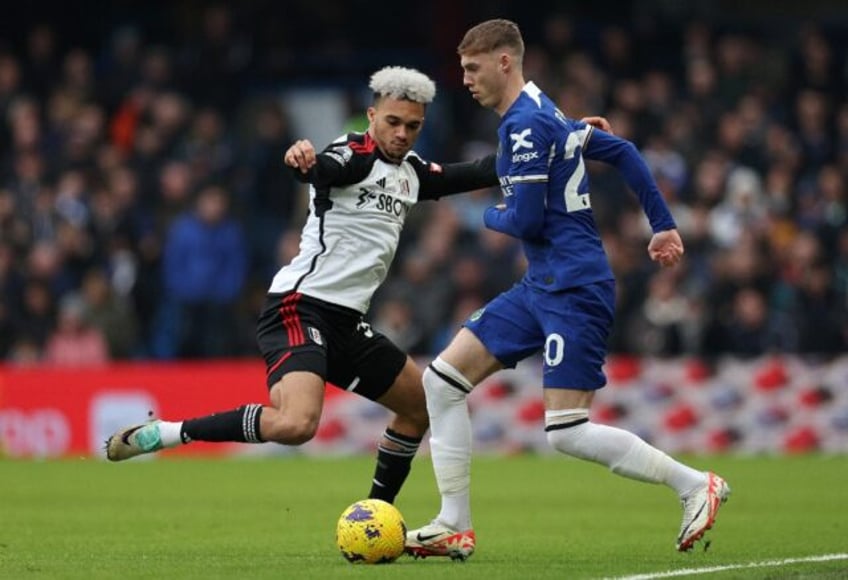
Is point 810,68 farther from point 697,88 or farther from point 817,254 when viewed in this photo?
point 817,254

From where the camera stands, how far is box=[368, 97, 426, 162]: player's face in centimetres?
→ 927

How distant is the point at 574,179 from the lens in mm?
8945

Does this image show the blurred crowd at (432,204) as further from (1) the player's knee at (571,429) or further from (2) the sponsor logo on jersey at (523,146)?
(2) the sponsor logo on jersey at (523,146)

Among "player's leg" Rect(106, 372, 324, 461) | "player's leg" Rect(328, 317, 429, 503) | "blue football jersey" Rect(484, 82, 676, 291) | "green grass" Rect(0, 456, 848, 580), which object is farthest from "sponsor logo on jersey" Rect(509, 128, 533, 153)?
"green grass" Rect(0, 456, 848, 580)

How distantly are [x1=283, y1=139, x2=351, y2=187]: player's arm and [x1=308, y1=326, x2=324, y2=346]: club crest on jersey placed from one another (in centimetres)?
73

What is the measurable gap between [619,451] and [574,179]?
133cm

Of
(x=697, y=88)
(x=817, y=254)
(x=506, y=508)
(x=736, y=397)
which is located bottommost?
(x=506, y=508)

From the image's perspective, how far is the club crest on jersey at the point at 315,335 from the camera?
9312 mm

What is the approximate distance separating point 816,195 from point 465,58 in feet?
36.0

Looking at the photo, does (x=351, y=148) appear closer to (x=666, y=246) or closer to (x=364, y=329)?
(x=364, y=329)

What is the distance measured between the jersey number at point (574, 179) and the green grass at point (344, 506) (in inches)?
67.7

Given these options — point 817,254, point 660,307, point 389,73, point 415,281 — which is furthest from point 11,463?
point 389,73

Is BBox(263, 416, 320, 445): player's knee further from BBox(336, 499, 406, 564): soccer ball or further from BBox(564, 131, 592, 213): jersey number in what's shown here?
BBox(564, 131, 592, 213): jersey number

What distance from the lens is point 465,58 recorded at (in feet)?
29.6
